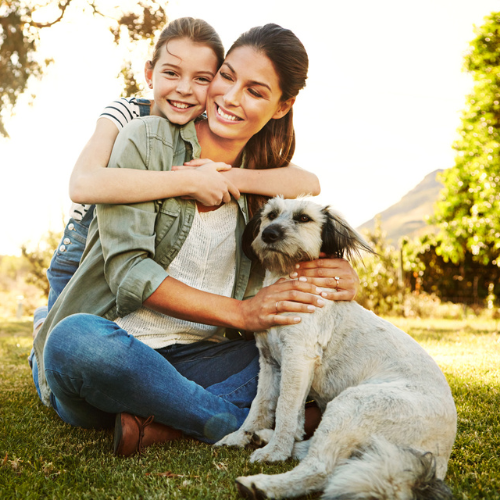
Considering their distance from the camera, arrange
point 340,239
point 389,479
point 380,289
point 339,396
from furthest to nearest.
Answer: point 380,289
point 340,239
point 339,396
point 389,479

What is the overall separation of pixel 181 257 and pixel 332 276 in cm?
96

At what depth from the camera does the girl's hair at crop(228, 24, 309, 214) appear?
318cm

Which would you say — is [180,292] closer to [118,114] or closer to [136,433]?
[136,433]

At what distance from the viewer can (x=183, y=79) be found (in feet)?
10.9

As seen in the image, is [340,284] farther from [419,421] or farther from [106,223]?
[106,223]

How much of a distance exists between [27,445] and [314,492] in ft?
5.45

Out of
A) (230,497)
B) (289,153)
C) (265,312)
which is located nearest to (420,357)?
(265,312)

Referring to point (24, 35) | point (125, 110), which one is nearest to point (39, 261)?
point (24, 35)

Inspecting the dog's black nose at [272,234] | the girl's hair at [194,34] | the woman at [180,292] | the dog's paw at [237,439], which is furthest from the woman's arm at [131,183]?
the dog's paw at [237,439]

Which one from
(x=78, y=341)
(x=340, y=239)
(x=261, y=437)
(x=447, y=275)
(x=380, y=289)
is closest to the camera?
(x=78, y=341)

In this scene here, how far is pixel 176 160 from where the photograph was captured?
321 cm

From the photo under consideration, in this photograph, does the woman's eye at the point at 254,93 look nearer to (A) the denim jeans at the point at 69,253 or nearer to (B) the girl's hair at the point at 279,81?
(B) the girl's hair at the point at 279,81

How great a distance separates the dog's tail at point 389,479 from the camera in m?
1.88

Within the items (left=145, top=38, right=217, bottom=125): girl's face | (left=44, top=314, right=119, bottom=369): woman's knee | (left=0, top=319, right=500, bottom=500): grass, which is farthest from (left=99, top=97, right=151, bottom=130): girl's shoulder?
(left=0, top=319, right=500, bottom=500): grass
